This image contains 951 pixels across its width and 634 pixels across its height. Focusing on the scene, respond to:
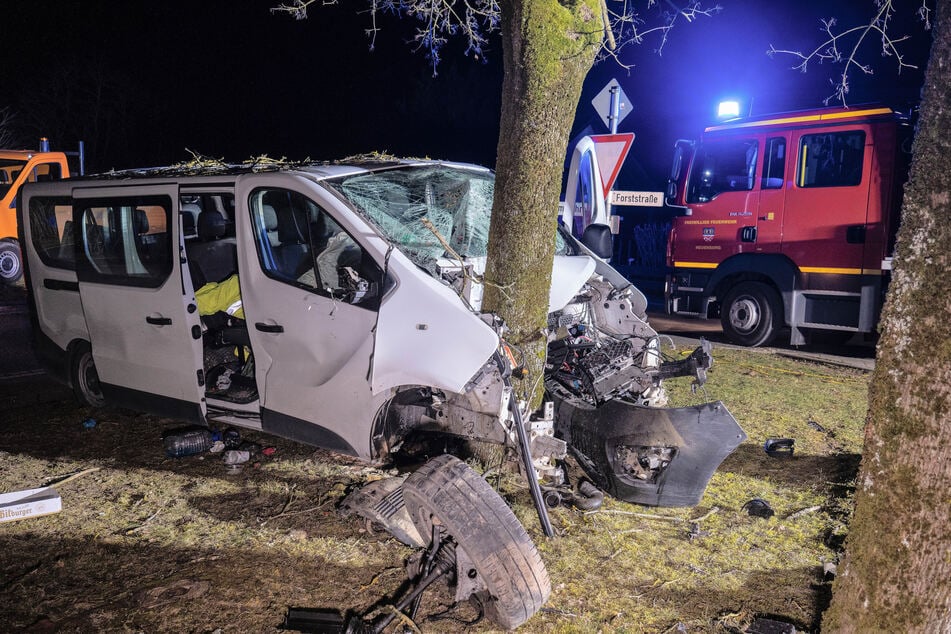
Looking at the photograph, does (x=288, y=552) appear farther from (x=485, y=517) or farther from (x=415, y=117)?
(x=415, y=117)

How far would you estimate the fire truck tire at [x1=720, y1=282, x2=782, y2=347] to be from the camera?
8.95 metres

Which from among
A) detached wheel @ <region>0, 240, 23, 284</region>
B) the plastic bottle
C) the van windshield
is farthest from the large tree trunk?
detached wheel @ <region>0, 240, 23, 284</region>

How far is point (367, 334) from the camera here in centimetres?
370

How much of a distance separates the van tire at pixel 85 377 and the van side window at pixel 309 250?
226cm

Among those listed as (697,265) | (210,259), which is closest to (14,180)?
(210,259)

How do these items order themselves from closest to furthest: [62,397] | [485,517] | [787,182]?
[485,517] → [62,397] → [787,182]

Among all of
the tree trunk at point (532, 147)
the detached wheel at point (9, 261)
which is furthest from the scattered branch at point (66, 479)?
the detached wheel at point (9, 261)

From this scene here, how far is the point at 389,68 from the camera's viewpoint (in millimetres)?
28703

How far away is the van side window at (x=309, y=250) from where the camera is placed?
12.5 feet

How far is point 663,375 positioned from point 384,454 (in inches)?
85.9

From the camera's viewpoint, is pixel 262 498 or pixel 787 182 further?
pixel 787 182

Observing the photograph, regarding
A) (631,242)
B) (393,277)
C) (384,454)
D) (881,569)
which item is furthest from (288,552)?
(631,242)

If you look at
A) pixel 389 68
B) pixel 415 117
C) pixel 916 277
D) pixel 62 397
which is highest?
pixel 389 68

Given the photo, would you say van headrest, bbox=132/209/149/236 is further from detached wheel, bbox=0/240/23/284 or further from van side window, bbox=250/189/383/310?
detached wheel, bbox=0/240/23/284
